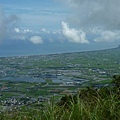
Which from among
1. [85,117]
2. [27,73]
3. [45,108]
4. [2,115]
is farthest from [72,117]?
[27,73]

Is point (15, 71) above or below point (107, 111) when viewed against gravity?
above

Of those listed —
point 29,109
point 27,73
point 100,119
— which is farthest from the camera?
point 27,73

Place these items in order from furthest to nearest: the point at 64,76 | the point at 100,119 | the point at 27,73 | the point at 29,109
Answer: the point at 27,73
the point at 64,76
the point at 29,109
the point at 100,119

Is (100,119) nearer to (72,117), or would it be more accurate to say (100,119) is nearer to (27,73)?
(72,117)

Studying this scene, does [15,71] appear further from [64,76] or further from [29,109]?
[29,109]

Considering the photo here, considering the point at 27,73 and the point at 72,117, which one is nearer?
the point at 72,117

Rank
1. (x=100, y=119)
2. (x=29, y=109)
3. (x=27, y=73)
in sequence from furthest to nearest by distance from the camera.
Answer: (x=27, y=73) → (x=29, y=109) → (x=100, y=119)

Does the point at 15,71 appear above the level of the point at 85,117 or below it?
above

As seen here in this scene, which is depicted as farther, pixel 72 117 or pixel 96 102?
pixel 96 102

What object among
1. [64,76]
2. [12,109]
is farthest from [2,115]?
[64,76]

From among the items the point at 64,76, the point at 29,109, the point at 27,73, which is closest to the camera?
the point at 29,109
